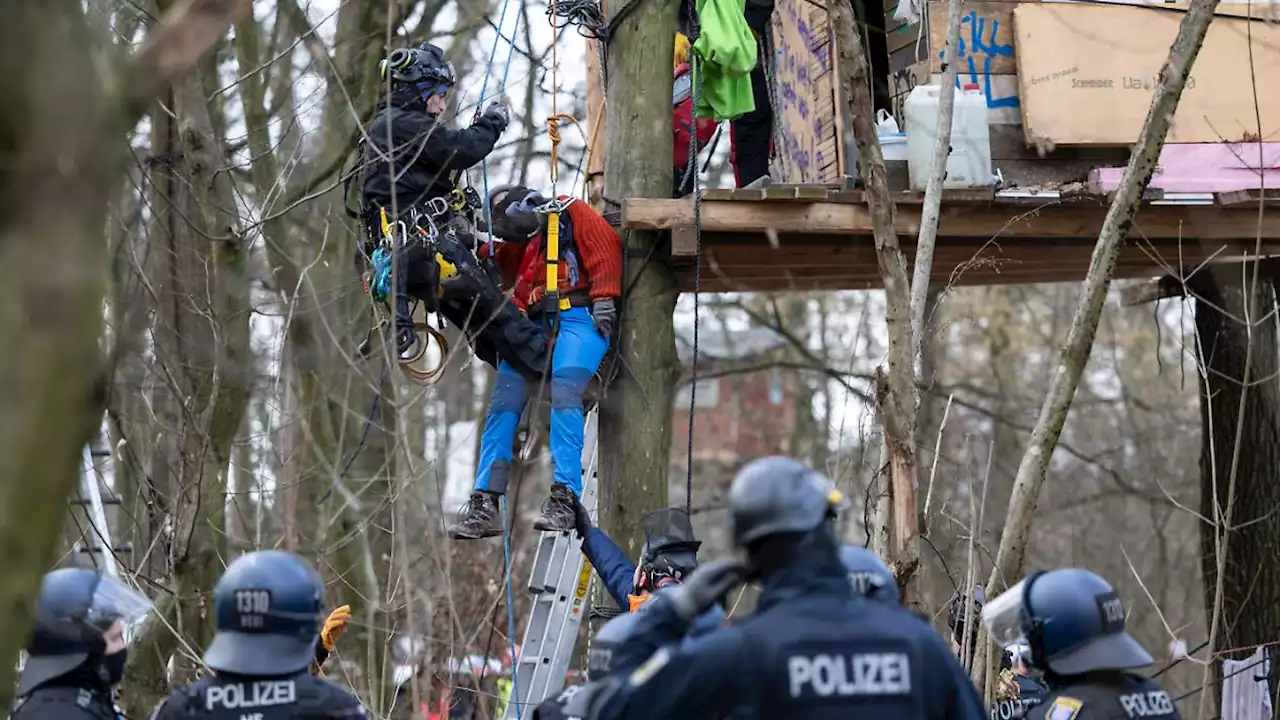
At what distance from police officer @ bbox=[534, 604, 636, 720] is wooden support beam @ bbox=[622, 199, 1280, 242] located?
375 cm

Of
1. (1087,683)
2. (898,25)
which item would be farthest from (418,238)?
(1087,683)

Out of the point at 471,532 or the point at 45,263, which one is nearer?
the point at 45,263

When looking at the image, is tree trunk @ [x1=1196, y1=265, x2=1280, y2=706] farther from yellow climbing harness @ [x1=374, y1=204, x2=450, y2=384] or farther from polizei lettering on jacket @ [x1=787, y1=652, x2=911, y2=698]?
polizei lettering on jacket @ [x1=787, y1=652, x2=911, y2=698]

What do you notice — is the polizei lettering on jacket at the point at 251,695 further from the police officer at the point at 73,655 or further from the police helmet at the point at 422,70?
the police helmet at the point at 422,70

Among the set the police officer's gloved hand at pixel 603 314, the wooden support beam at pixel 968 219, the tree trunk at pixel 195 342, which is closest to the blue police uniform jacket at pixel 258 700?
the police officer's gloved hand at pixel 603 314

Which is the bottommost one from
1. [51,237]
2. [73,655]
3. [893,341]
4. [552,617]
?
[552,617]

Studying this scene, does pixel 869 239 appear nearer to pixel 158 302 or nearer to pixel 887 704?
pixel 158 302

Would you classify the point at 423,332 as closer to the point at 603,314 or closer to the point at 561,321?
the point at 561,321

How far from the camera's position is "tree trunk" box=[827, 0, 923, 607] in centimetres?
641

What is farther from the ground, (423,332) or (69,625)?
(423,332)

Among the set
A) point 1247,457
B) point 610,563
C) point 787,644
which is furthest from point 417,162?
point 1247,457

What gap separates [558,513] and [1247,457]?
567 cm

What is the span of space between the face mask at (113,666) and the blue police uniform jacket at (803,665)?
4.86ft

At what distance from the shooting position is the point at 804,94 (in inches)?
355
